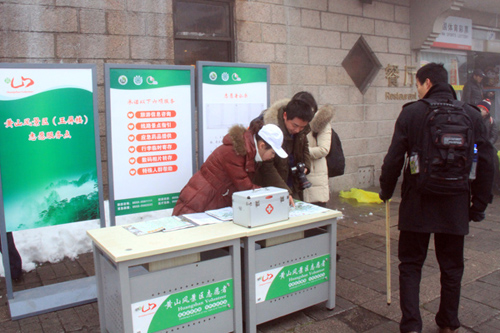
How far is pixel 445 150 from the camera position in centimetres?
272

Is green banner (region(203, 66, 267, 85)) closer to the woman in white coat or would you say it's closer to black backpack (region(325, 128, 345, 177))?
the woman in white coat

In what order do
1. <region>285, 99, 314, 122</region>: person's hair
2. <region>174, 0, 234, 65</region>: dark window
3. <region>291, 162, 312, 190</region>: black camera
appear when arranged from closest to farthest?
<region>285, 99, 314, 122</region>: person's hair, <region>291, 162, 312, 190</region>: black camera, <region>174, 0, 234, 65</region>: dark window

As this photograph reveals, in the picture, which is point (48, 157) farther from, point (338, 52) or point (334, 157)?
point (338, 52)

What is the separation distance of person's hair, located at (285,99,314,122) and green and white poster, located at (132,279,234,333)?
1408 millimetres

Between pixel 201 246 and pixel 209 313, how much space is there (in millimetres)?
463

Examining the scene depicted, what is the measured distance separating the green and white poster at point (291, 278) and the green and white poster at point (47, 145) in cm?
163

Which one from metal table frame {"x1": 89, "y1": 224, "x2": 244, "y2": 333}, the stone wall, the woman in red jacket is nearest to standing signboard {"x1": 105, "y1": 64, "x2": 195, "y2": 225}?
the woman in red jacket

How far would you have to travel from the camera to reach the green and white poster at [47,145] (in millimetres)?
3428

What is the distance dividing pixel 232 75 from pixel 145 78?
0.85 m

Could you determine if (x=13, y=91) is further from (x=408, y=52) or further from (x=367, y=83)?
(x=408, y=52)

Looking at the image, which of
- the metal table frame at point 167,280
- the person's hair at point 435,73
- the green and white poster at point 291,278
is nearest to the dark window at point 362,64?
the person's hair at point 435,73

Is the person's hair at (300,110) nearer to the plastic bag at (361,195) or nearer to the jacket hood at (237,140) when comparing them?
the jacket hood at (237,140)

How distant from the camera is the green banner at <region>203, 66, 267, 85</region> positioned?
4.09m

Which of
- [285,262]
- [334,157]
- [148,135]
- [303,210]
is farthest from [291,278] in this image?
[148,135]
